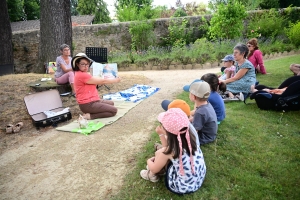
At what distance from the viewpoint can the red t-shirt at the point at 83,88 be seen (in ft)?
14.3

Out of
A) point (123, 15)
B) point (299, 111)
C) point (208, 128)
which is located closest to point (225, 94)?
point (299, 111)

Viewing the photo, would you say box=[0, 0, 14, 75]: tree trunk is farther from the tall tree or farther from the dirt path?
the tall tree

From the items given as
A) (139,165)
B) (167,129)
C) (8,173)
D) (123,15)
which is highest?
(123,15)

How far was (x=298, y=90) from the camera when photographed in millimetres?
3830

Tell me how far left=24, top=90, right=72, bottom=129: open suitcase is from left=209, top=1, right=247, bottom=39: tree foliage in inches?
395

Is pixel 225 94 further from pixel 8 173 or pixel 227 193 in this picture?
pixel 8 173

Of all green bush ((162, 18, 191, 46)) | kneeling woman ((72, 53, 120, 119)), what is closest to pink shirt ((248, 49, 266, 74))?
kneeling woman ((72, 53, 120, 119))

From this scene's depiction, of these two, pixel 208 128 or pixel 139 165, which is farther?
pixel 208 128

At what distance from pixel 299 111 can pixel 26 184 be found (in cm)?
465

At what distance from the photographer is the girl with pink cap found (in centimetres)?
200

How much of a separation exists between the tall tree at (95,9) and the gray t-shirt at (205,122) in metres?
32.2

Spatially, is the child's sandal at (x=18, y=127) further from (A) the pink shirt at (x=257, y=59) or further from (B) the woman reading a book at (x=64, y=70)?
(A) the pink shirt at (x=257, y=59)

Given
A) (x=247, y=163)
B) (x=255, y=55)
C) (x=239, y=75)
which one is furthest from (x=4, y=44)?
(x=247, y=163)

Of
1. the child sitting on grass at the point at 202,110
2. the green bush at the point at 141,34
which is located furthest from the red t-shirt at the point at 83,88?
the green bush at the point at 141,34
